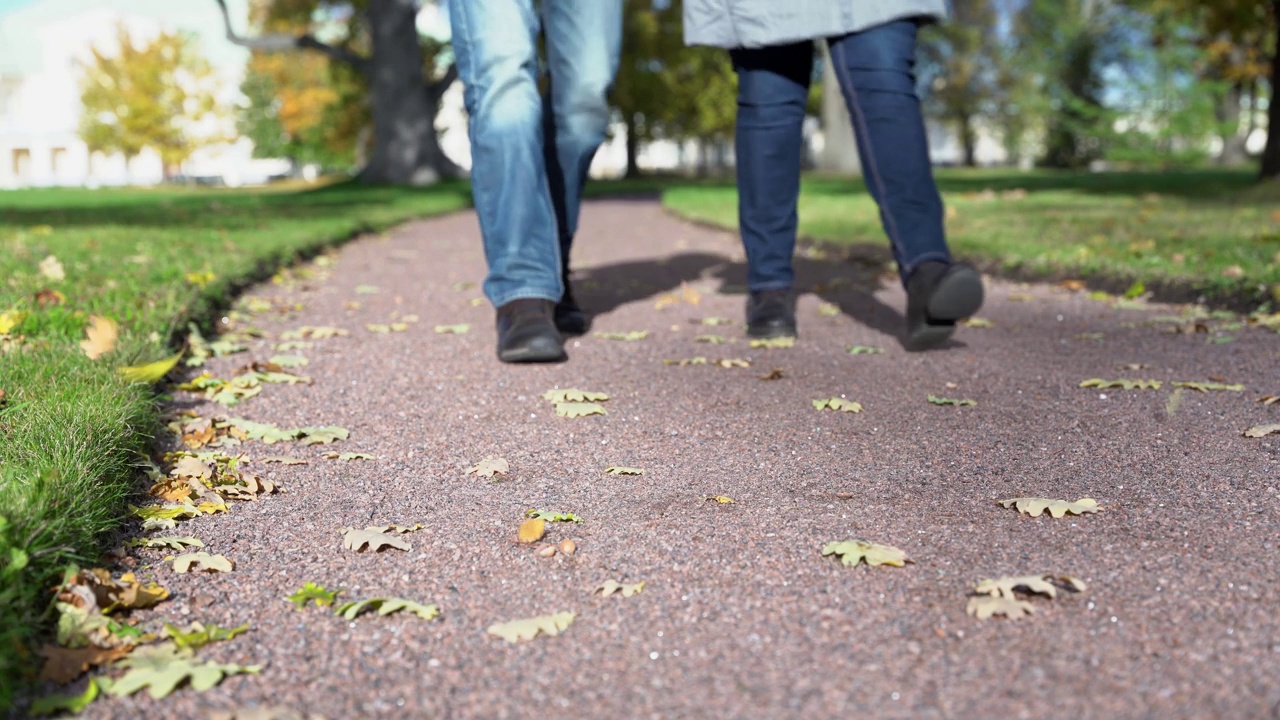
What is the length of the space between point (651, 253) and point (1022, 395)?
5670 millimetres

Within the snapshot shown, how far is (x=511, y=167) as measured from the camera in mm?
3746

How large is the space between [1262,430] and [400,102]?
24685mm

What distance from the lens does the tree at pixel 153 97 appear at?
49.6 m

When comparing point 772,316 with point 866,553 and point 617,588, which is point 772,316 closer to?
point 866,553

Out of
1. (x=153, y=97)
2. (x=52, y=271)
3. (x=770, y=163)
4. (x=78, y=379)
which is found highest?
(x=153, y=97)

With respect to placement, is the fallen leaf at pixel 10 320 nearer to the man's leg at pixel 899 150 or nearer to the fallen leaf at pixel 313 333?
the fallen leaf at pixel 313 333

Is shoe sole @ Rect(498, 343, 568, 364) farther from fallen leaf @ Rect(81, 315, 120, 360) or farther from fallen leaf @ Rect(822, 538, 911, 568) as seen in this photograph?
fallen leaf @ Rect(822, 538, 911, 568)

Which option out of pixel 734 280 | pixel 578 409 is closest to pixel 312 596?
pixel 578 409

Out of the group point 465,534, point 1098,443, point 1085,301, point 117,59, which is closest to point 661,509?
point 465,534

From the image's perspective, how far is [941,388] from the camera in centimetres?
338

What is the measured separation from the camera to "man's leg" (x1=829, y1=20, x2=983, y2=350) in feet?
11.9

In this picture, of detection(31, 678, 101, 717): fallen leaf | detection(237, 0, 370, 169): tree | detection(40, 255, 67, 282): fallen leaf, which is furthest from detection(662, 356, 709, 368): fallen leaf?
detection(237, 0, 370, 169): tree

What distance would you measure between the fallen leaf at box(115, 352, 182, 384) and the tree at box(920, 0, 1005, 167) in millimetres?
44880

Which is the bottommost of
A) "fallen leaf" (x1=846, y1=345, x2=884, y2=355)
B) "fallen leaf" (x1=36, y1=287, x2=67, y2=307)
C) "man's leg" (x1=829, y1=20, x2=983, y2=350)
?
"fallen leaf" (x1=846, y1=345, x2=884, y2=355)
